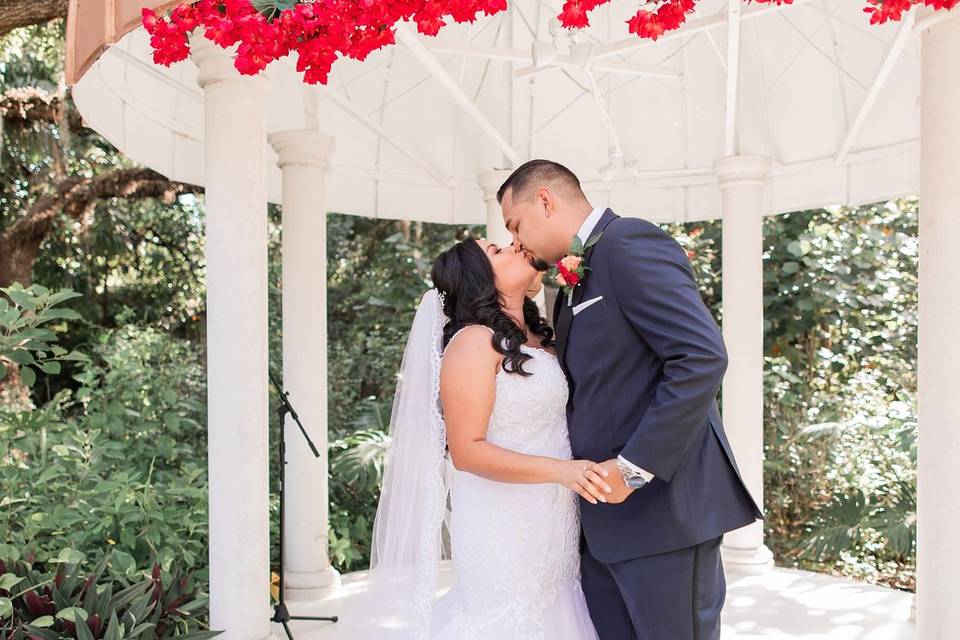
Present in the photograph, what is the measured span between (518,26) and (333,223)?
655cm

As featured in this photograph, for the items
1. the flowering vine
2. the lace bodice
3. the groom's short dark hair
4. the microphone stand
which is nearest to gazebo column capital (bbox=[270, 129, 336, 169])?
the microphone stand

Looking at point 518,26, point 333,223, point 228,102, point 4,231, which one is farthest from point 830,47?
point 4,231

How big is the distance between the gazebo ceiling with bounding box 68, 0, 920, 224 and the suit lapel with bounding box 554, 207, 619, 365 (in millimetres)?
3357

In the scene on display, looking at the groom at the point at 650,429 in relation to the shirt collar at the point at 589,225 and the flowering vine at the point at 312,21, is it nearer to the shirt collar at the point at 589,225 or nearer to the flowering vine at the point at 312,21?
the shirt collar at the point at 589,225

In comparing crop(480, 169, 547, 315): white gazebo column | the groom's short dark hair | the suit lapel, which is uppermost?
crop(480, 169, 547, 315): white gazebo column

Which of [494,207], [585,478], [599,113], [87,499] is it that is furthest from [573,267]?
[599,113]

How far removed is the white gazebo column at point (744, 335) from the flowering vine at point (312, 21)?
4.99m

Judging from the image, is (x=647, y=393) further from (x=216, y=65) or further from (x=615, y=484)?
(x=216, y=65)

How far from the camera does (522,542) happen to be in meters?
3.61

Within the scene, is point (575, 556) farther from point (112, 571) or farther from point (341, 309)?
point (341, 309)

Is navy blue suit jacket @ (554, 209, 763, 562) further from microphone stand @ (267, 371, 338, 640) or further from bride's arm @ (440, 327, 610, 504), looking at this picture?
microphone stand @ (267, 371, 338, 640)

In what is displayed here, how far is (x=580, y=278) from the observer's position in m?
3.27

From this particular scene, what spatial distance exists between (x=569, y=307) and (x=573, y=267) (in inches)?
8.7

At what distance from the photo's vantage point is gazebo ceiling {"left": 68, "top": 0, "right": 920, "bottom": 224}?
7375mm
